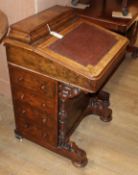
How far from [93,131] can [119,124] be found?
246mm

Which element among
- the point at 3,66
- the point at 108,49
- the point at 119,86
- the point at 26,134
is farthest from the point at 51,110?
the point at 119,86

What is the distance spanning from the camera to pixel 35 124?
164 cm

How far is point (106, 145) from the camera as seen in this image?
1.83 meters

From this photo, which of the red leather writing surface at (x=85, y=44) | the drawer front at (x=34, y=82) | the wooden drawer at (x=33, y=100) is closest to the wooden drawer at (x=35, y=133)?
the wooden drawer at (x=33, y=100)

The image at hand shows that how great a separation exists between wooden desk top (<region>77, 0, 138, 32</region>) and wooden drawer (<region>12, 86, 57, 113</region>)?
0.74 metres

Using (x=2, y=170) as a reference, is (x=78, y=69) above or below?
above

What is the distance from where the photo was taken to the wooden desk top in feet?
5.81

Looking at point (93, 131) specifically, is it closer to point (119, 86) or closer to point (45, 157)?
point (45, 157)

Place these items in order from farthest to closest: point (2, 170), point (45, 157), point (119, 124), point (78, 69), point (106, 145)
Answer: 1. point (119, 124)
2. point (106, 145)
3. point (45, 157)
4. point (2, 170)
5. point (78, 69)

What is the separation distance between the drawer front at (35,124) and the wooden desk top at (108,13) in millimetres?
808

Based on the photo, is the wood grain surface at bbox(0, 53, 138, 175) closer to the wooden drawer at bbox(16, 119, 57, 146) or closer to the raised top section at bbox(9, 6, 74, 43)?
the wooden drawer at bbox(16, 119, 57, 146)

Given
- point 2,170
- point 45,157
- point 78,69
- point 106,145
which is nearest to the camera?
point 78,69

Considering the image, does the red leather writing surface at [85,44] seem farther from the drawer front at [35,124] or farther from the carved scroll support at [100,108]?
the carved scroll support at [100,108]

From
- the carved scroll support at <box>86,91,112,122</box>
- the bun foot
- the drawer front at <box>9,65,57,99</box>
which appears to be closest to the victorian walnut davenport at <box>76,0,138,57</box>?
the carved scroll support at <box>86,91,112,122</box>
